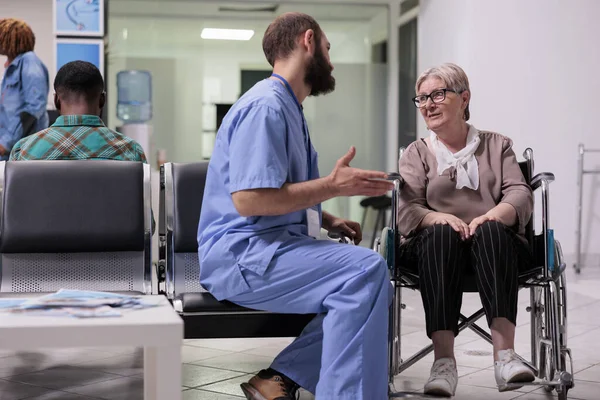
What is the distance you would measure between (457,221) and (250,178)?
31.1 inches

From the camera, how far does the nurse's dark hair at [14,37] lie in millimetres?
4414

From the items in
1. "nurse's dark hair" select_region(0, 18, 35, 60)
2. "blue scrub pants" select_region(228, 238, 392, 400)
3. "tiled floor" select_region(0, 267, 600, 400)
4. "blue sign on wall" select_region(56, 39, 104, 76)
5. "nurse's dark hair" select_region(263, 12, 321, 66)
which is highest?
"blue sign on wall" select_region(56, 39, 104, 76)

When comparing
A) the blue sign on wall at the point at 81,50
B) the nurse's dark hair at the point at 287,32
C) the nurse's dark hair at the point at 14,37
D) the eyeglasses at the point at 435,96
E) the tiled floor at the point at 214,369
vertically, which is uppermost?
the blue sign on wall at the point at 81,50

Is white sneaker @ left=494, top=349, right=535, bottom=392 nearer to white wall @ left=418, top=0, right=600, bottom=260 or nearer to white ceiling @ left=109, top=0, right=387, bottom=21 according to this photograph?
white wall @ left=418, top=0, right=600, bottom=260

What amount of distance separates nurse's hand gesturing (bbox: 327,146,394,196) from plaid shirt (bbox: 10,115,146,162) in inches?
44.4

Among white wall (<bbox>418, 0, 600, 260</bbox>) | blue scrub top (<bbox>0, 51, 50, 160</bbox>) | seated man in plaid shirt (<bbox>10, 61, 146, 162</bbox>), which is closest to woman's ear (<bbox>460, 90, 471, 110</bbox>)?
seated man in plaid shirt (<bbox>10, 61, 146, 162</bbox>)

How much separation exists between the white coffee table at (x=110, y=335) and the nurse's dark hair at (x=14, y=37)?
2.96 m

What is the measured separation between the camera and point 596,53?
271 inches

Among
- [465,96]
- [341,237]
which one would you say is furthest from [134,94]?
[341,237]

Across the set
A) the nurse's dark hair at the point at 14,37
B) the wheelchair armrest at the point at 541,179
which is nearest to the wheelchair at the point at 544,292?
the wheelchair armrest at the point at 541,179

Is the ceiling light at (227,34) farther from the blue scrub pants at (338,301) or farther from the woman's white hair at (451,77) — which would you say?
the blue scrub pants at (338,301)

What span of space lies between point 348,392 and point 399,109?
24.4 ft

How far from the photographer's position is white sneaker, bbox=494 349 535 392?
242cm

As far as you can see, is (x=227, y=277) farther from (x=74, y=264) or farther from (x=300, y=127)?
(x=74, y=264)
